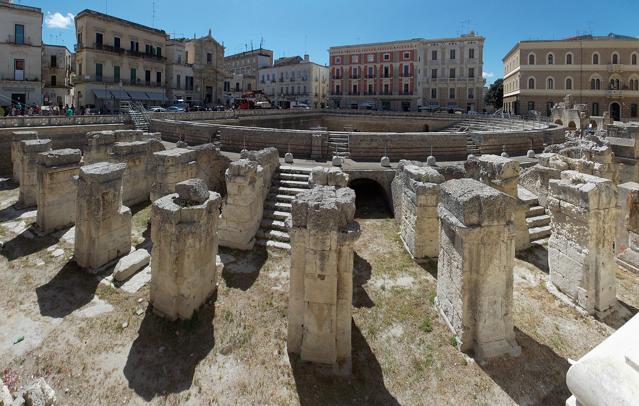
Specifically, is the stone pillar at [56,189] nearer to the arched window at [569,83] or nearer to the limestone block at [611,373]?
the limestone block at [611,373]

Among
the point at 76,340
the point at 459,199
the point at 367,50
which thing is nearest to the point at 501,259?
the point at 459,199

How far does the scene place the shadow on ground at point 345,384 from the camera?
210 inches

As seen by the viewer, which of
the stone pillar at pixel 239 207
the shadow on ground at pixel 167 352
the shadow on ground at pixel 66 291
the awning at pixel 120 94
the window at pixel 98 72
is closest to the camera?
the shadow on ground at pixel 167 352

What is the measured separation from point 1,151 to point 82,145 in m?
4.16

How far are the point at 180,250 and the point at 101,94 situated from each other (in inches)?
1426

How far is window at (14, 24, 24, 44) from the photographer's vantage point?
3134 cm

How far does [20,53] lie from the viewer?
31531mm

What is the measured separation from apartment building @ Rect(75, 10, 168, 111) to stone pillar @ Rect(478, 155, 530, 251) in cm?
3558

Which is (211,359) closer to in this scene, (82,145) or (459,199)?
(459,199)

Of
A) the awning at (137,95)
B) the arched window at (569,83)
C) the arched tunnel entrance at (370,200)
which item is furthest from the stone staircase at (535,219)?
the arched window at (569,83)

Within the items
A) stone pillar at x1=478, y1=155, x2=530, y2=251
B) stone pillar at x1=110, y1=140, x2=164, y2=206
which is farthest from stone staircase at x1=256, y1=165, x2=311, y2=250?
stone pillar at x1=478, y1=155, x2=530, y2=251

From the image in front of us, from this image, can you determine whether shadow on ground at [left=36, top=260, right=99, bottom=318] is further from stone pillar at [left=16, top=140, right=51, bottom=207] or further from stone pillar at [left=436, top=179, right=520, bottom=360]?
stone pillar at [left=436, top=179, right=520, bottom=360]

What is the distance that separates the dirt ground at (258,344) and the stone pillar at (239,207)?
90 cm

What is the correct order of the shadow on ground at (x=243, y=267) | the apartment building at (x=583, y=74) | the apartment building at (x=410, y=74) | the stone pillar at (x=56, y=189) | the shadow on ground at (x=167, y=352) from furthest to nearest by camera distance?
the apartment building at (x=410, y=74), the apartment building at (x=583, y=74), the stone pillar at (x=56, y=189), the shadow on ground at (x=243, y=267), the shadow on ground at (x=167, y=352)
